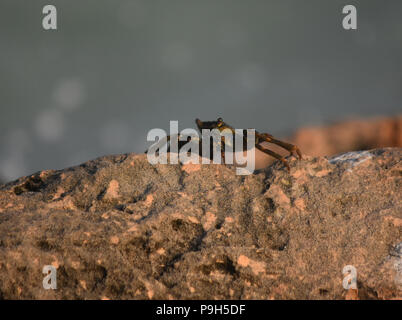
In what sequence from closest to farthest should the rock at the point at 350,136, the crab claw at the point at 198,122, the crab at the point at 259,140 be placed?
the crab at the point at 259,140
the crab claw at the point at 198,122
the rock at the point at 350,136

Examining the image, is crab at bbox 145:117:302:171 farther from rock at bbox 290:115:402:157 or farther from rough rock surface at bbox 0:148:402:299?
rock at bbox 290:115:402:157

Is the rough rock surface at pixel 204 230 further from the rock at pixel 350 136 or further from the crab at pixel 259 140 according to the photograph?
the rock at pixel 350 136

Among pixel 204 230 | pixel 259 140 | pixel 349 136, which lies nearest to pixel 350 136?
pixel 349 136

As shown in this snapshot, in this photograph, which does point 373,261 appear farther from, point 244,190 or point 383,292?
point 244,190

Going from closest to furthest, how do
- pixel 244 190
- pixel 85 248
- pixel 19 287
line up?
pixel 19 287
pixel 85 248
pixel 244 190

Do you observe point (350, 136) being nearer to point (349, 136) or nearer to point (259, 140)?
point (349, 136)

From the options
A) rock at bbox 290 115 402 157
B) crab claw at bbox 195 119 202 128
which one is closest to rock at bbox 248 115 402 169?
rock at bbox 290 115 402 157

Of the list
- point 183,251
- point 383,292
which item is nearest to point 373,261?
point 383,292

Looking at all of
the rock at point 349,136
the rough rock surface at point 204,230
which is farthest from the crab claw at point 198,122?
the rock at point 349,136

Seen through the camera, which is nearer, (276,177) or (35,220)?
(35,220)
